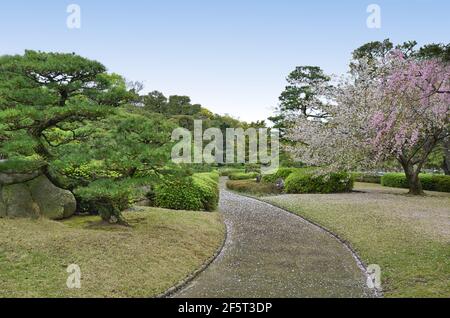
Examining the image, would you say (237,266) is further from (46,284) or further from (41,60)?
(41,60)

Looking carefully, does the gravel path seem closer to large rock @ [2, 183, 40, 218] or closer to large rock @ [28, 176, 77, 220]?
large rock @ [28, 176, 77, 220]

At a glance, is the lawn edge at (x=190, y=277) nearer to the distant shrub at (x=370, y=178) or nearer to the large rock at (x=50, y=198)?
the large rock at (x=50, y=198)

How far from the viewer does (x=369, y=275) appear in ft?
23.6

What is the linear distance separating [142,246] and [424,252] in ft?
18.7

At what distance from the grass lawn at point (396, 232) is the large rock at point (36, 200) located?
6501mm

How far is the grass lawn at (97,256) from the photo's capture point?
19.1 feet

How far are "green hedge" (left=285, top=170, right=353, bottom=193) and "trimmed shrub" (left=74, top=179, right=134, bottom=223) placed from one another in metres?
10.9

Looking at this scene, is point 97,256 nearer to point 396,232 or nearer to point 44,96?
point 44,96

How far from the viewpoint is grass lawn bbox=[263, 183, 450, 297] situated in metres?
6.76

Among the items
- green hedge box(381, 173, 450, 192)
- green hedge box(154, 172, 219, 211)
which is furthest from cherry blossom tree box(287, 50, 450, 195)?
green hedge box(154, 172, 219, 211)

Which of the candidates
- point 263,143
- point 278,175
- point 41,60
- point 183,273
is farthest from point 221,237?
point 263,143

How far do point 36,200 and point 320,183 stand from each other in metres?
14.1

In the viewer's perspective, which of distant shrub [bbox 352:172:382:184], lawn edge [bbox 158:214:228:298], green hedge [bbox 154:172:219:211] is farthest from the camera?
distant shrub [bbox 352:172:382:184]

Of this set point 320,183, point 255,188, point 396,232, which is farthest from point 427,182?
point 396,232
